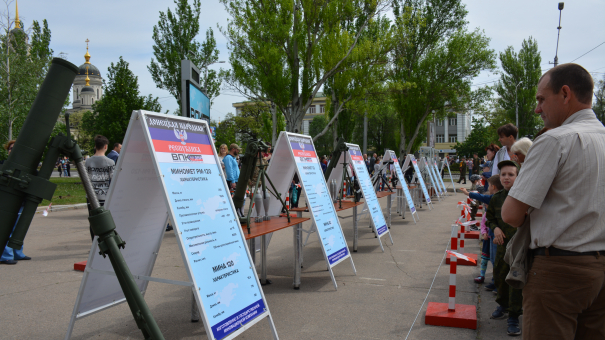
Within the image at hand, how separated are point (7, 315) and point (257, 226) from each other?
282 cm

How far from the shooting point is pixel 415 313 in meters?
4.46

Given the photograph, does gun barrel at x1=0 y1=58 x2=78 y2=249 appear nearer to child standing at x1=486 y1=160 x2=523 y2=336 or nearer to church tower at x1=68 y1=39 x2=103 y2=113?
child standing at x1=486 y1=160 x2=523 y2=336

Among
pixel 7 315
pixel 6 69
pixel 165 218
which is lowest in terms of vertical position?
pixel 7 315

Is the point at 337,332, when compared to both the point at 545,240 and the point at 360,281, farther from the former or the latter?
the point at 545,240

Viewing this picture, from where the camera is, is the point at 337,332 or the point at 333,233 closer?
the point at 337,332

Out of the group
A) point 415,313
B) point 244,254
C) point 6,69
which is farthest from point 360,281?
point 6,69

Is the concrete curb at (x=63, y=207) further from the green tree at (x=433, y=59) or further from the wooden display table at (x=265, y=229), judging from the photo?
the green tree at (x=433, y=59)

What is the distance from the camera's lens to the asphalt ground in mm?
3938

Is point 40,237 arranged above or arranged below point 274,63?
below

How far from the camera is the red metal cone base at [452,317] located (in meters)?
A: 4.04

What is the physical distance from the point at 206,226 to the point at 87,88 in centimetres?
12552

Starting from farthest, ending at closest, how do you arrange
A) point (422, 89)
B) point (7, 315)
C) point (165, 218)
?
point (422, 89) → point (7, 315) → point (165, 218)

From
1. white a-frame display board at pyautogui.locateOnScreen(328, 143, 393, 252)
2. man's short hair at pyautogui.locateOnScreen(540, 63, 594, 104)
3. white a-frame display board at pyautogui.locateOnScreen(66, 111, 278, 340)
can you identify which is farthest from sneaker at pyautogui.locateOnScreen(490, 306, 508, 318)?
white a-frame display board at pyautogui.locateOnScreen(328, 143, 393, 252)

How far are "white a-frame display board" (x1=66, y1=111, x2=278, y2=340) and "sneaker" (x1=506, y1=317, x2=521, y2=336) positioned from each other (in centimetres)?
230
